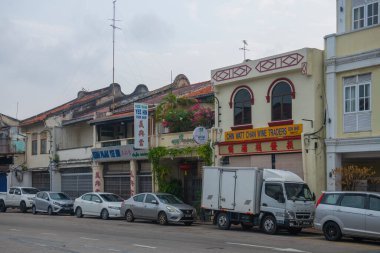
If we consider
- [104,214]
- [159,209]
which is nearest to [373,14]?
[159,209]

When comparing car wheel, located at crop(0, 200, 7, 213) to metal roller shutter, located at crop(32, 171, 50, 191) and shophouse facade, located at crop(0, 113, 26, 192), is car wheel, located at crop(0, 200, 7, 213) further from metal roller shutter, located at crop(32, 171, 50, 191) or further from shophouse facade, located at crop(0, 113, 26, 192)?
shophouse facade, located at crop(0, 113, 26, 192)

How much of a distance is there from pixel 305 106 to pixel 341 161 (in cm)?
289

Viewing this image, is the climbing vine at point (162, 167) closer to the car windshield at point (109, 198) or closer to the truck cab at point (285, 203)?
the car windshield at point (109, 198)

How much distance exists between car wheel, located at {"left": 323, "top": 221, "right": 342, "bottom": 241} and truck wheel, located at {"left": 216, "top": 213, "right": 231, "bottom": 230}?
5484 mm

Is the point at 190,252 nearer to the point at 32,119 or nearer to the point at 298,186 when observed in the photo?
the point at 298,186

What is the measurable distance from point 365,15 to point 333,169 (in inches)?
264

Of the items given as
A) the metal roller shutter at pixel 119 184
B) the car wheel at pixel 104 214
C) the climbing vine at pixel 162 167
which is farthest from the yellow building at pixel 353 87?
the metal roller shutter at pixel 119 184

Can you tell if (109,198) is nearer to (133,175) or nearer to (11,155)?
(133,175)

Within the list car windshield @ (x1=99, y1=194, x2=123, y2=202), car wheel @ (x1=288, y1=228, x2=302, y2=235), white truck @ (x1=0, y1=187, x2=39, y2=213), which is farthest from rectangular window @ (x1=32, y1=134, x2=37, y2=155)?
car wheel @ (x1=288, y1=228, x2=302, y2=235)

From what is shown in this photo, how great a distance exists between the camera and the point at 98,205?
31688 millimetres

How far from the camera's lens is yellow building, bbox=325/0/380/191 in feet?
77.8

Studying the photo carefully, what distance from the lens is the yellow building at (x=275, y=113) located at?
25.5 metres

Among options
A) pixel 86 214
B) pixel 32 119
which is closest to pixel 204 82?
pixel 86 214

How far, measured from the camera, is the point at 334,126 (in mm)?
25094
